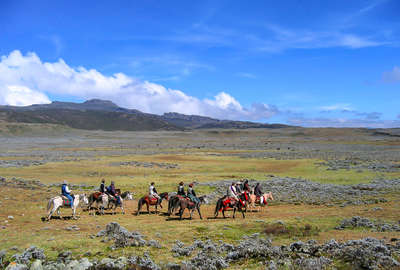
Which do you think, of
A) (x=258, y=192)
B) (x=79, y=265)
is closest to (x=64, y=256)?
(x=79, y=265)

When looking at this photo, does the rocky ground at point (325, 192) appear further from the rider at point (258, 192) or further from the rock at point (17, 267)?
the rock at point (17, 267)

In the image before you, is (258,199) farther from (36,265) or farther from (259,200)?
(36,265)

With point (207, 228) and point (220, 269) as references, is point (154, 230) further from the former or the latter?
point (220, 269)

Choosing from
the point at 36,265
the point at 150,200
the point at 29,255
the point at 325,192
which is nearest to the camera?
the point at 36,265

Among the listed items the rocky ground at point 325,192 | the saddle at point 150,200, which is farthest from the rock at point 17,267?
the rocky ground at point 325,192

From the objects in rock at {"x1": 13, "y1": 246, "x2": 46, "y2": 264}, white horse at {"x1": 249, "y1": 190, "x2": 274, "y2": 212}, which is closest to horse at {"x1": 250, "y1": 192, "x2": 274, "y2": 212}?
white horse at {"x1": 249, "y1": 190, "x2": 274, "y2": 212}

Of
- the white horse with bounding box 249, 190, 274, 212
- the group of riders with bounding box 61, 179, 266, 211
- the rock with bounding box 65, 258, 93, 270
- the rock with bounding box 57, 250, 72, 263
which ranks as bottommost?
the white horse with bounding box 249, 190, 274, 212

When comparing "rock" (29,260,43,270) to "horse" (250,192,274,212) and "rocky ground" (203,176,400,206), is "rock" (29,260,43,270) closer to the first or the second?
"horse" (250,192,274,212)

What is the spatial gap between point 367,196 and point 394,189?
4.14 metres

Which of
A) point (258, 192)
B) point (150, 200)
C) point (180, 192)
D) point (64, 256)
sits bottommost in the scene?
point (150, 200)

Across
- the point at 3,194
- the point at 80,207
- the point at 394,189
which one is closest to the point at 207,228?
the point at 80,207

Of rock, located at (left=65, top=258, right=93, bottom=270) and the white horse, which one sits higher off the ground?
rock, located at (left=65, top=258, right=93, bottom=270)

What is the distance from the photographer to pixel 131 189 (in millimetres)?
32750

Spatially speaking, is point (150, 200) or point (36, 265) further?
point (150, 200)
